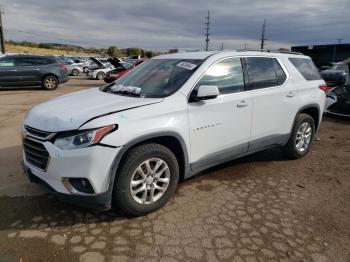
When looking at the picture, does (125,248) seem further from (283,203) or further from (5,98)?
(5,98)

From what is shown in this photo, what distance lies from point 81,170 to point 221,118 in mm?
1810

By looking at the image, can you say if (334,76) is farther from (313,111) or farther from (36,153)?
(36,153)

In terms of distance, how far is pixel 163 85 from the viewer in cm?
387

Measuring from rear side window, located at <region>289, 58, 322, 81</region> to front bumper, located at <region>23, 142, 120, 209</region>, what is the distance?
11.6 ft

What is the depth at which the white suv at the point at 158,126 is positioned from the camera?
3037mm

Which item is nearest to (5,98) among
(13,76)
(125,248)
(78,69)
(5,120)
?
(13,76)

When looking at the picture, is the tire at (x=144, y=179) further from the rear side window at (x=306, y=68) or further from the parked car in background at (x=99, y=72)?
the parked car in background at (x=99, y=72)

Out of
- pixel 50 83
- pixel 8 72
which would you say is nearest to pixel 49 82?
pixel 50 83

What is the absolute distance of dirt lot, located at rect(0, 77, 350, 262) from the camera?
2895mm

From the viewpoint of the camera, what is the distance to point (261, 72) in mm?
4555

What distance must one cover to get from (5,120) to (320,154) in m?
7.50

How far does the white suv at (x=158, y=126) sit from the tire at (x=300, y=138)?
0.39ft

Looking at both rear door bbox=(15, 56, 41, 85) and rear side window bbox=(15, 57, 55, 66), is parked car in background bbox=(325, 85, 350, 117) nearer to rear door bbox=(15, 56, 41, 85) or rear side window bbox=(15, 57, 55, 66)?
rear door bbox=(15, 56, 41, 85)

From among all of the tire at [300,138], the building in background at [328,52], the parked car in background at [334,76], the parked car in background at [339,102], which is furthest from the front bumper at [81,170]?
the building in background at [328,52]
